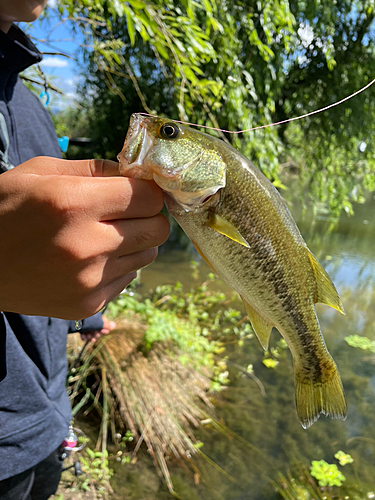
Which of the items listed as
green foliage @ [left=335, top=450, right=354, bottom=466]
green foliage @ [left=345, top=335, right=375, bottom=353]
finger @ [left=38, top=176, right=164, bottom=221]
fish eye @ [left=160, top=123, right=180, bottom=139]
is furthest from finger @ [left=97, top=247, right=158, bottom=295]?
green foliage @ [left=345, top=335, right=375, bottom=353]

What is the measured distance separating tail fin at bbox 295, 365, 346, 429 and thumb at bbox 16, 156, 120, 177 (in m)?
1.14

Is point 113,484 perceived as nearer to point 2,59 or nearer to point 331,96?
point 2,59

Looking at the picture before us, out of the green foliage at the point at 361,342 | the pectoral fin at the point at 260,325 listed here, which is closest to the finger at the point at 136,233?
the pectoral fin at the point at 260,325

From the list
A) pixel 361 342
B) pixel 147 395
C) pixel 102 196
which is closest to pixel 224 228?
pixel 102 196

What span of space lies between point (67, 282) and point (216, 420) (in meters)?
3.76

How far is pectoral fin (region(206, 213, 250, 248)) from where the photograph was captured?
3.81 feet

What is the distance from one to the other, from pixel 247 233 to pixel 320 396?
2.51 ft

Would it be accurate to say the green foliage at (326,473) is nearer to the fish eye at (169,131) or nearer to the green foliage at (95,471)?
the green foliage at (95,471)

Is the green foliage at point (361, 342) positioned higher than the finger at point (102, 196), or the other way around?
the finger at point (102, 196)

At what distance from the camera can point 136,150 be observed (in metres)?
1.04

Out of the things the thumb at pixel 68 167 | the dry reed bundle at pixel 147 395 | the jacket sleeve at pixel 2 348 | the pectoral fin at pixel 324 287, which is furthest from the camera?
the dry reed bundle at pixel 147 395

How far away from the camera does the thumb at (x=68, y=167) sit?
0.89 m

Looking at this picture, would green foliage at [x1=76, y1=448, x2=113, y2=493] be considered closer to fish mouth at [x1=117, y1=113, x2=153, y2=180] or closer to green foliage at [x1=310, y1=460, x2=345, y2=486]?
green foliage at [x1=310, y1=460, x2=345, y2=486]

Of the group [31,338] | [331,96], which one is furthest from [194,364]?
[331,96]
